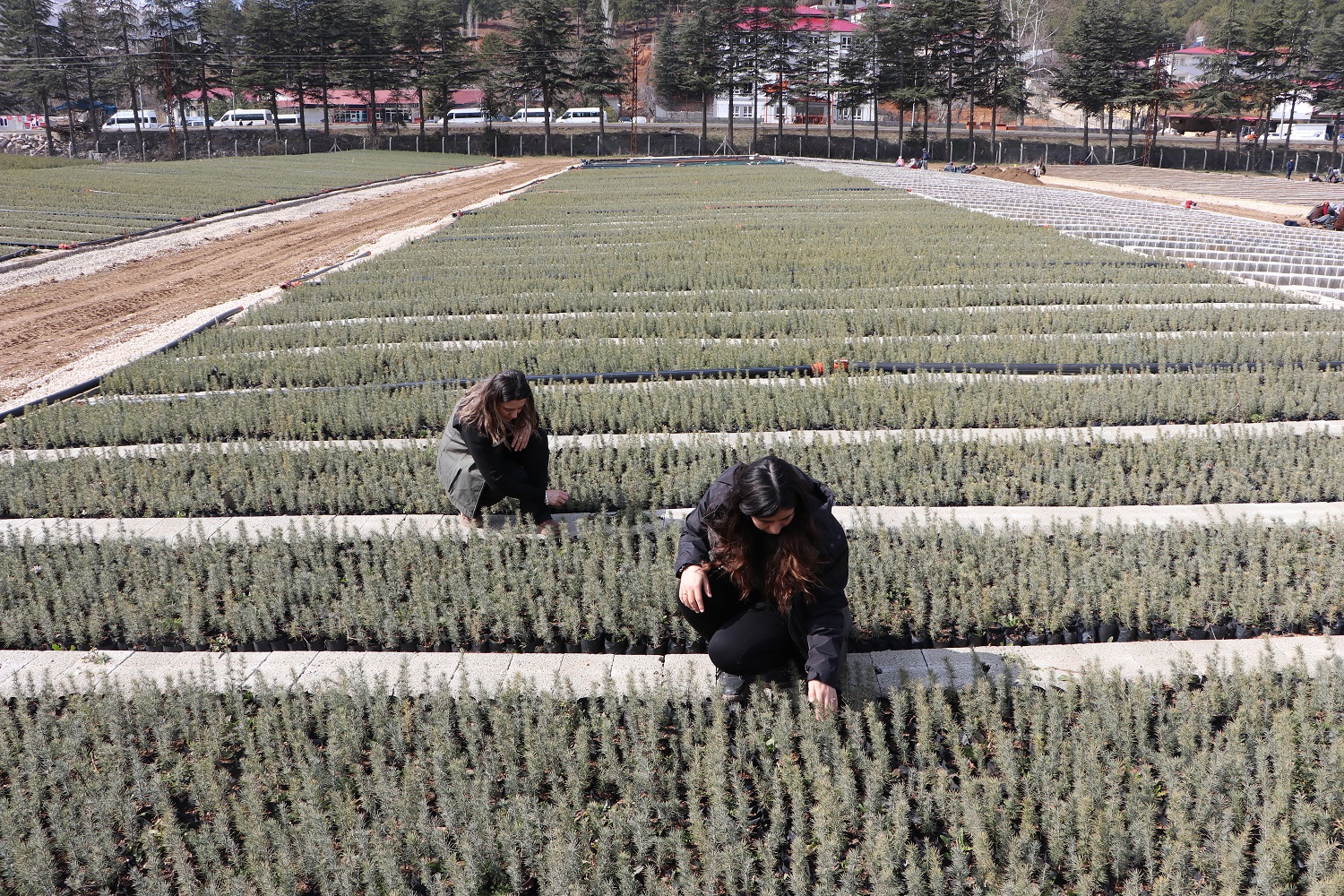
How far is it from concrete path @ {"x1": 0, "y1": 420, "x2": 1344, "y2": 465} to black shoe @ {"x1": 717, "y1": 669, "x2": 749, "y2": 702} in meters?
3.18

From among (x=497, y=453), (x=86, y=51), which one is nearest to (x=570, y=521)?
(x=497, y=453)

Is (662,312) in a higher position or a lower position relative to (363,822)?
higher

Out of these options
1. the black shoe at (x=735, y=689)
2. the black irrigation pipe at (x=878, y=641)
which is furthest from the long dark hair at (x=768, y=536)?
the black irrigation pipe at (x=878, y=641)

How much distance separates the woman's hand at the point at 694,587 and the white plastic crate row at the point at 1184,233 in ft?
39.7

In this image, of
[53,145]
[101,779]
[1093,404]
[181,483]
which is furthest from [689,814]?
[53,145]

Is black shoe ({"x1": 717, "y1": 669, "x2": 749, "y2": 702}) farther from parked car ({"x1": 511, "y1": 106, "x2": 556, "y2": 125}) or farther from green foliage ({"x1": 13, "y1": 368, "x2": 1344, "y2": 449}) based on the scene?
parked car ({"x1": 511, "y1": 106, "x2": 556, "y2": 125})

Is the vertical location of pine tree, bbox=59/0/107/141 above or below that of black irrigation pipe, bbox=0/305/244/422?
above

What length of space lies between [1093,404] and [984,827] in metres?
5.34

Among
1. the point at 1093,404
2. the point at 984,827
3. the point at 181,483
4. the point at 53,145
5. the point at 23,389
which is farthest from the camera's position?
the point at 53,145

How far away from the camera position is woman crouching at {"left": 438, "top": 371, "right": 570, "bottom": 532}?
5281 mm

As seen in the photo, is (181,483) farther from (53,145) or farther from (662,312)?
(53,145)

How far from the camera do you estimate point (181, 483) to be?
662 cm

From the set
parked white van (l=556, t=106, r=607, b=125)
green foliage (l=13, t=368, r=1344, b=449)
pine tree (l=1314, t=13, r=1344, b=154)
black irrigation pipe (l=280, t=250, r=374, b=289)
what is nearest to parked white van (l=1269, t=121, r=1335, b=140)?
pine tree (l=1314, t=13, r=1344, b=154)

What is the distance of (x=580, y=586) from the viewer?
5.07 meters
